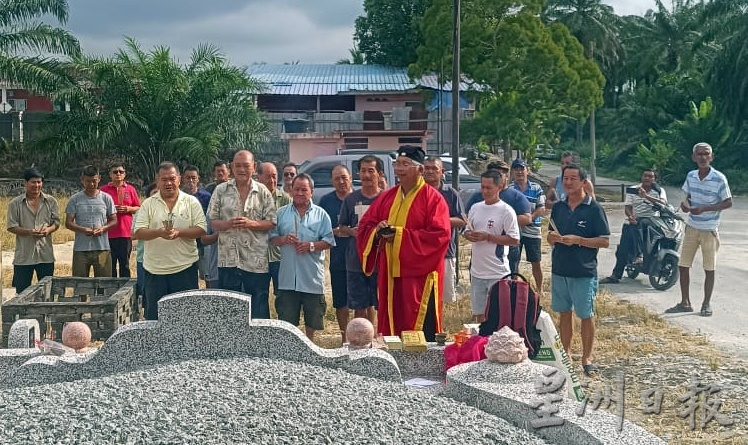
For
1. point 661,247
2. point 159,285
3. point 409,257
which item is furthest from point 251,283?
point 661,247

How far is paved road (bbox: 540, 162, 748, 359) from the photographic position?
840 cm

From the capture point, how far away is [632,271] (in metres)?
11.4

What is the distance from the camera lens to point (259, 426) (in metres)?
4.19

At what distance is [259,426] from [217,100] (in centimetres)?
2062

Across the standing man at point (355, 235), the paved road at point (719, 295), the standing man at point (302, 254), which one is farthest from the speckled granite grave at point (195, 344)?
the paved road at point (719, 295)

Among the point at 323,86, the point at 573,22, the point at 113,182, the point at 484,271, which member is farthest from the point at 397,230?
the point at 573,22

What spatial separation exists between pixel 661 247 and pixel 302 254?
5.60m

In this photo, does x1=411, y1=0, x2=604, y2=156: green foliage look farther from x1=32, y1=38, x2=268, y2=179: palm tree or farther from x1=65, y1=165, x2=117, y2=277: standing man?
x1=65, y1=165, x2=117, y2=277: standing man

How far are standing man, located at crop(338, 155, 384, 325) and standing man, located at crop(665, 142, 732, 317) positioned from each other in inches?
144

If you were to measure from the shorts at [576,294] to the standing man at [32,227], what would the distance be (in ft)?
15.8

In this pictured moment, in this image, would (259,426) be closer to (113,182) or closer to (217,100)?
(113,182)

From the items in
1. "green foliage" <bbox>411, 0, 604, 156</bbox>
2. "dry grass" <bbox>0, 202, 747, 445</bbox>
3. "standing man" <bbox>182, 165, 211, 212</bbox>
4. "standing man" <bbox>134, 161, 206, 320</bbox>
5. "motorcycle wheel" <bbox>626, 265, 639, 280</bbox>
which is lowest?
"dry grass" <bbox>0, 202, 747, 445</bbox>

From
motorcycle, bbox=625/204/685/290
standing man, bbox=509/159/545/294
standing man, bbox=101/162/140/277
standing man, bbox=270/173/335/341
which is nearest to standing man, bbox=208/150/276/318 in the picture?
standing man, bbox=270/173/335/341

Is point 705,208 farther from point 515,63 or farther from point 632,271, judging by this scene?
point 515,63
